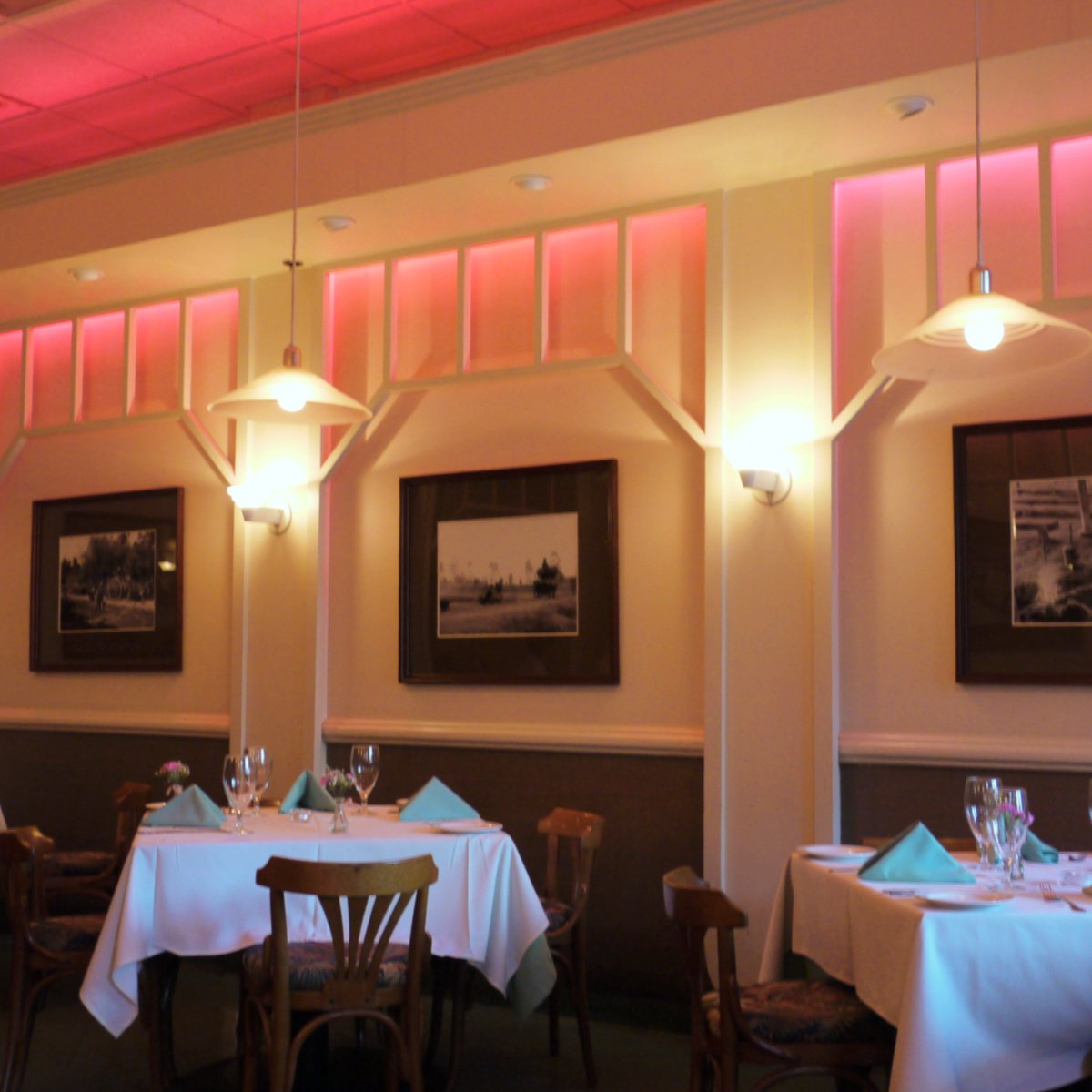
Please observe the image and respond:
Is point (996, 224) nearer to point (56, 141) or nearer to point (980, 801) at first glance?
point (980, 801)

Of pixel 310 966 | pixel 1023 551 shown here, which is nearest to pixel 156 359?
pixel 310 966

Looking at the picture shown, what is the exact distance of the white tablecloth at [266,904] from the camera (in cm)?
412

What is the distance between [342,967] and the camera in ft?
12.5

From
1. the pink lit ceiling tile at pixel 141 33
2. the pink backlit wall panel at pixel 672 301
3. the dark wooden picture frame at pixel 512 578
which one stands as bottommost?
the dark wooden picture frame at pixel 512 578

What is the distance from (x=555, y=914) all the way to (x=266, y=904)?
1112 millimetres

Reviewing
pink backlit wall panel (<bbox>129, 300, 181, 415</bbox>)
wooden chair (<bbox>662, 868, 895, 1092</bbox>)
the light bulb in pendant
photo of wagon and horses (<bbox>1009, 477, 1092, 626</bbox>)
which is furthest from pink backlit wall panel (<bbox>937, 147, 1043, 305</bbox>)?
pink backlit wall panel (<bbox>129, 300, 181, 415</bbox>)

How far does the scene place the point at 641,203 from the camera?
5.84 m

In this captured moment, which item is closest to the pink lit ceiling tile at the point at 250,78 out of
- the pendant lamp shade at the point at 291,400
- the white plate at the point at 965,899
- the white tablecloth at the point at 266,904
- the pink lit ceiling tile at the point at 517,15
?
the pink lit ceiling tile at the point at 517,15

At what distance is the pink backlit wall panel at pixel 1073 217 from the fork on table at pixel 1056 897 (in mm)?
2495

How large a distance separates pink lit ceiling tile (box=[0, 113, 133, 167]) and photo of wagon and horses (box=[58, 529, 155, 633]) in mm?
2030

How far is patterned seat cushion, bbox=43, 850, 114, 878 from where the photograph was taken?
595 cm

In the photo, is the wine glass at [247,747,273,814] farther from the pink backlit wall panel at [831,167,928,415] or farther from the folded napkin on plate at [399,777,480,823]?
the pink backlit wall panel at [831,167,928,415]

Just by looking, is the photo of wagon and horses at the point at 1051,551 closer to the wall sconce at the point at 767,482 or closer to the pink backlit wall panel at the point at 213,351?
the wall sconce at the point at 767,482

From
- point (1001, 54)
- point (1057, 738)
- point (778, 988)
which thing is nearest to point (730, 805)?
point (1057, 738)
